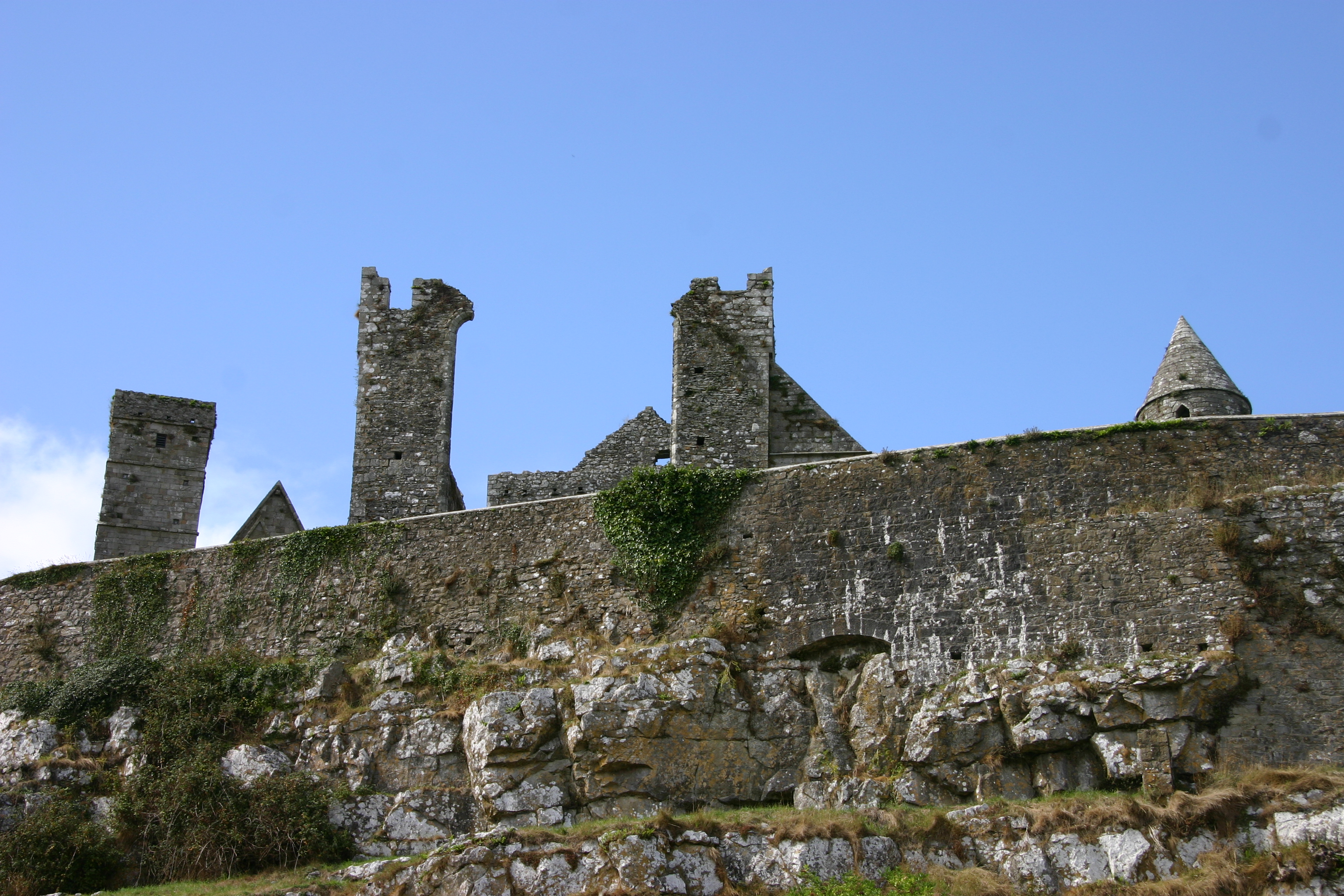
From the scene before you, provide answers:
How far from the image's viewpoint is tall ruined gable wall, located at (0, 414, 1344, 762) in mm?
19375

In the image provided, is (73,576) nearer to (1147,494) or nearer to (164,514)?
(164,514)

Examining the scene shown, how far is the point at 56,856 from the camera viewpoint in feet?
64.8

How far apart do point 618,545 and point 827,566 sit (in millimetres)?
3533

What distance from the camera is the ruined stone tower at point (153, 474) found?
2859 cm

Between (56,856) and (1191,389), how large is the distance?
1974 centimetres

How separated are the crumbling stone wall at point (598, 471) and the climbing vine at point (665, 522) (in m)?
4.73

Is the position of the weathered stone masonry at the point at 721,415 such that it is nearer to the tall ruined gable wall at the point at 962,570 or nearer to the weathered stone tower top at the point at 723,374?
the weathered stone tower top at the point at 723,374

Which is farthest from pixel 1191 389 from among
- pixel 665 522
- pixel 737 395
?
pixel 665 522

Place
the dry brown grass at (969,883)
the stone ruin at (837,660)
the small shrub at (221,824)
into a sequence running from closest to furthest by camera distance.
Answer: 1. the dry brown grass at (969,883)
2. the stone ruin at (837,660)
3. the small shrub at (221,824)

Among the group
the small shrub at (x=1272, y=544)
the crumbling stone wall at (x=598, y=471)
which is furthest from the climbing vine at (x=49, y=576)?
the small shrub at (x=1272, y=544)

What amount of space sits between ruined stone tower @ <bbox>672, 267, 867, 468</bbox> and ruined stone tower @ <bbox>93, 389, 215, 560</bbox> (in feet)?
33.6

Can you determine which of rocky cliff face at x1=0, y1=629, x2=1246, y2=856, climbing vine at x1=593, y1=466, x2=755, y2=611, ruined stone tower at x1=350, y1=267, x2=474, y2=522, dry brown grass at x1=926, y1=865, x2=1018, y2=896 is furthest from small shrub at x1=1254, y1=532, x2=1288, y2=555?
ruined stone tower at x1=350, y1=267, x2=474, y2=522

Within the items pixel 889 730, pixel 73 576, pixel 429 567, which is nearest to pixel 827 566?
pixel 889 730

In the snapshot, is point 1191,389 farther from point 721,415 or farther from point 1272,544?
point 721,415
